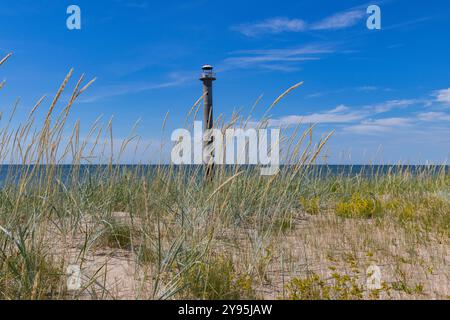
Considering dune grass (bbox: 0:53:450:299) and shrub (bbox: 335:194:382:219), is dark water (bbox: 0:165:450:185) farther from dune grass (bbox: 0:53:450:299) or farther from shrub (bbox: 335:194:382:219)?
shrub (bbox: 335:194:382:219)

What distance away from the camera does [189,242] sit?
7.06 feet

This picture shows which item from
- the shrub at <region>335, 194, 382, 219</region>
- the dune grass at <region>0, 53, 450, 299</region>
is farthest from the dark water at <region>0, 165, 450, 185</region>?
the shrub at <region>335, 194, 382, 219</region>

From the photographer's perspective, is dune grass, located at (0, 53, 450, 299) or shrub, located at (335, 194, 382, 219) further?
shrub, located at (335, 194, 382, 219)

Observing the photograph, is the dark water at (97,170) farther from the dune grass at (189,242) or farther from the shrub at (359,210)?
the shrub at (359,210)

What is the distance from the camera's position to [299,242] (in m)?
2.96

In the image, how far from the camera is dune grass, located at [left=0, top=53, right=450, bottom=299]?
69.5 inches

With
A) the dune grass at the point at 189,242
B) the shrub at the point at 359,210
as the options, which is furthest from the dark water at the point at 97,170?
the shrub at the point at 359,210

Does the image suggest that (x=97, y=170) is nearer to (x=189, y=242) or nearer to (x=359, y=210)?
(x=189, y=242)

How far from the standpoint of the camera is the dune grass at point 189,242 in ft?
5.79

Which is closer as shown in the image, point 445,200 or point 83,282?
point 83,282

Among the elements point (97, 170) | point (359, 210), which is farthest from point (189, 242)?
point (359, 210)
